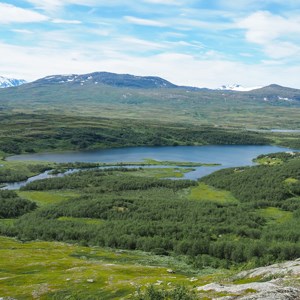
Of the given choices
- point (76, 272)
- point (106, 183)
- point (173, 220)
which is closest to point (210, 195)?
point (173, 220)

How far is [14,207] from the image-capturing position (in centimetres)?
14075

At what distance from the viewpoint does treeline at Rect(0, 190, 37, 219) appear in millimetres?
137625

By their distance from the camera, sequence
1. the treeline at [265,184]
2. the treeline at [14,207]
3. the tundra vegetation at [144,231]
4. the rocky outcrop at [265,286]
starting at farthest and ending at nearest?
the treeline at [265,184], the treeline at [14,207], the tundra vegetation at [144,231], the rocky outcrop at [265,286]

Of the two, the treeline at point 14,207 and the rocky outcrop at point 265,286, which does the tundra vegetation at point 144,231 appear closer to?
the treeline at point 14,207

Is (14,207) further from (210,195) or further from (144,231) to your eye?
(210,195)

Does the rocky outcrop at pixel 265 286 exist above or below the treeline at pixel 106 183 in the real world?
above

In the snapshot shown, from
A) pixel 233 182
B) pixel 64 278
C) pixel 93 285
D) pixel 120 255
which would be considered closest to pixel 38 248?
pixel 120 255

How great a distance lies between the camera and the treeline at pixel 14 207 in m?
138

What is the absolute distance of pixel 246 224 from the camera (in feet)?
394

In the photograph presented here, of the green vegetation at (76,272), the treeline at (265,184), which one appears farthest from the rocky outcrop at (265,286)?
the treeline at (265,184)

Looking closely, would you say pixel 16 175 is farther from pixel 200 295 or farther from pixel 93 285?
pixel 200 295

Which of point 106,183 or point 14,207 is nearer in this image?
point 14,207

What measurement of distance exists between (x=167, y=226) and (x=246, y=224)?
998 inches

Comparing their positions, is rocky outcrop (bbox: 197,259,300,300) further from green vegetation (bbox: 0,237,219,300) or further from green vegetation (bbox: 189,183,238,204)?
green vegetation (bbox: 189,183,238,204)
